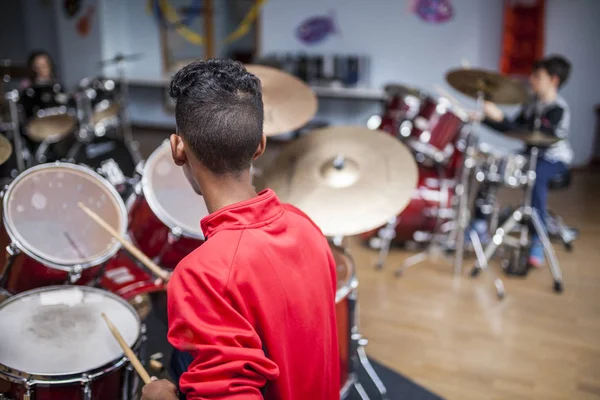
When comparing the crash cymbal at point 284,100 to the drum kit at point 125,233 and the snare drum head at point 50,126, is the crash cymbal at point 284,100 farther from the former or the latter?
the snare drum head at point 50,126

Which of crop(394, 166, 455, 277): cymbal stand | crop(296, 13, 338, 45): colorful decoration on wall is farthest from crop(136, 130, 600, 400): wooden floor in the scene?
crop(296, 13, 338, 45): colorful decoration on wall

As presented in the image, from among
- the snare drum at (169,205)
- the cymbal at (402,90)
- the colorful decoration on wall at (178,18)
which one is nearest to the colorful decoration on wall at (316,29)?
the colorful decoration on wall at (178,18)

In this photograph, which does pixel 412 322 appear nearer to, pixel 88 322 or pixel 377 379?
pixel 377 379

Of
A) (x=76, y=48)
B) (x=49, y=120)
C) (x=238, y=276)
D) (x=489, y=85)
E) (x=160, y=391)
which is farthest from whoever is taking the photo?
(x=76, y=48)

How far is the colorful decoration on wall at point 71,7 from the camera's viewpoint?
7.55m

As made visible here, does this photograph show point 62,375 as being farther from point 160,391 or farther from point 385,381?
point 385,381

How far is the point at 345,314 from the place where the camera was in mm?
1821

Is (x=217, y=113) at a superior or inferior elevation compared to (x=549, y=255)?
superior

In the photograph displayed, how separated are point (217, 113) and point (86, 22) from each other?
7.55 metres

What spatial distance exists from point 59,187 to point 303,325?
4.01ft

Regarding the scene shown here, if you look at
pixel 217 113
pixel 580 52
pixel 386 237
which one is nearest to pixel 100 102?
pixel 386 237

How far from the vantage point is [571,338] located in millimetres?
2666

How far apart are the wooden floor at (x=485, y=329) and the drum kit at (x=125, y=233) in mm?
390

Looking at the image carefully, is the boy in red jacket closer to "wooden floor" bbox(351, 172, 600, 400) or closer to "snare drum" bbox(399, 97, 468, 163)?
"wooden floor" bbox(351, 172, 600, 400)
